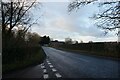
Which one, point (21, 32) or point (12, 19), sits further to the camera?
point (21, 32)

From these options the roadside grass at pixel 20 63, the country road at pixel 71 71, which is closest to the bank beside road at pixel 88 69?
the country road at pixel 71 71

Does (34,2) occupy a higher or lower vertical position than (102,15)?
higher

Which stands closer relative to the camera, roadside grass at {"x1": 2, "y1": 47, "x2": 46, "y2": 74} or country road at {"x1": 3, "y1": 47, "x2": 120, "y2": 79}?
country road at {"x1": 3, "y1": 47, "x2": 120, "y2": 79}

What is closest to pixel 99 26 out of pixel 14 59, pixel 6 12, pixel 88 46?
pixel 14 59

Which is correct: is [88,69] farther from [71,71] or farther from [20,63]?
[20,63]

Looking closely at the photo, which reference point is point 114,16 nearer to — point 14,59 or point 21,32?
point 14,59

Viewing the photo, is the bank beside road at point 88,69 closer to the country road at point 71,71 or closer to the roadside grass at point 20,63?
the country road at point 71,71

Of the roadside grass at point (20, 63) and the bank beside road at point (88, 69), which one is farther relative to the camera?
the roadside grass at point (20, 63)

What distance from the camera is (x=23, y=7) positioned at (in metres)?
34.8

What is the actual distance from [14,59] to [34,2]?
15.4 metres

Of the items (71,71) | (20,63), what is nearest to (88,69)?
(71,71)

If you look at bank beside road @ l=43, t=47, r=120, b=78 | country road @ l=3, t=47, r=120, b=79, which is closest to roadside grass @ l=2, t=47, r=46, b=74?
country road @ l=3, t=47, r=120, b=79

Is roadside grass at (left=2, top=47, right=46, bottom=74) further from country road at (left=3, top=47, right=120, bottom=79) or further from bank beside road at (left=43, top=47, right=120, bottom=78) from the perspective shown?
bank beside road at (left=43, top=47, right=120, bottom=78)

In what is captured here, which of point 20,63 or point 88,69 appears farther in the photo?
point 20,63
